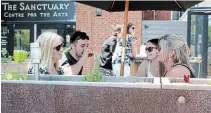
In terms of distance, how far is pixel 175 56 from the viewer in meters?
4.06

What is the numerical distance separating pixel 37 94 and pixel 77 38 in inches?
106

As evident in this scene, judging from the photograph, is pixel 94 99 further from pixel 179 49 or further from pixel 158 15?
pixel 158 15

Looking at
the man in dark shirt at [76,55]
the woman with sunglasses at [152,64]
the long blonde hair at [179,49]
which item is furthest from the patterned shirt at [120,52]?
the long blonde hair at [179,49]

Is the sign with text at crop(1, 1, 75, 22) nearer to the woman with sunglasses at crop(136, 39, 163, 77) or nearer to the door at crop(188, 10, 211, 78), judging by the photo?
the door at crop(188, 10, 211, 78)

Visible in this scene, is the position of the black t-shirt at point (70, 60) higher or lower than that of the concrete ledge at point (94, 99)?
higher

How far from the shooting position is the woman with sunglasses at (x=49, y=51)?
3865 millimetres

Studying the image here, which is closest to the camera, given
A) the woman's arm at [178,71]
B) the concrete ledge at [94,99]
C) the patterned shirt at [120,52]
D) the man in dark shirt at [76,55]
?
the concrete ledge at [94,99]

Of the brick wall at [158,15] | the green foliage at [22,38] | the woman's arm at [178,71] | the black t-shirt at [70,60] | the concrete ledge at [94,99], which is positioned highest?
the brick wall at [158,15]

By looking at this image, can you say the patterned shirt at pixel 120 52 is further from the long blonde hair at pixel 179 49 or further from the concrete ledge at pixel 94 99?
the concrete ledge at pixel 94 99

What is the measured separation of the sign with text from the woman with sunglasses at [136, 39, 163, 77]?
320 inches

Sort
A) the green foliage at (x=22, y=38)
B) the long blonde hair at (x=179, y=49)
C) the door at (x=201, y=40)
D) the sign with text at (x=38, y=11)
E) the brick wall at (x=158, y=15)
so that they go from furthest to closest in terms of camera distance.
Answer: the green foliage at (x=22, y=38)
the sign with text at (x=38, y=11)
the brick wall at (x=158, y=15)
the door at (x=201, y=40)
the long blonde hair at (x=179, y=49)

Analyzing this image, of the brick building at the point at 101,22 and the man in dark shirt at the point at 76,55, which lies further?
the brick building at the point at 101,22

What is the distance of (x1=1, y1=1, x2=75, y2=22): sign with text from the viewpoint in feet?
41.8

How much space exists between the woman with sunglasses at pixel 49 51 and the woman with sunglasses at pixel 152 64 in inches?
43.0
